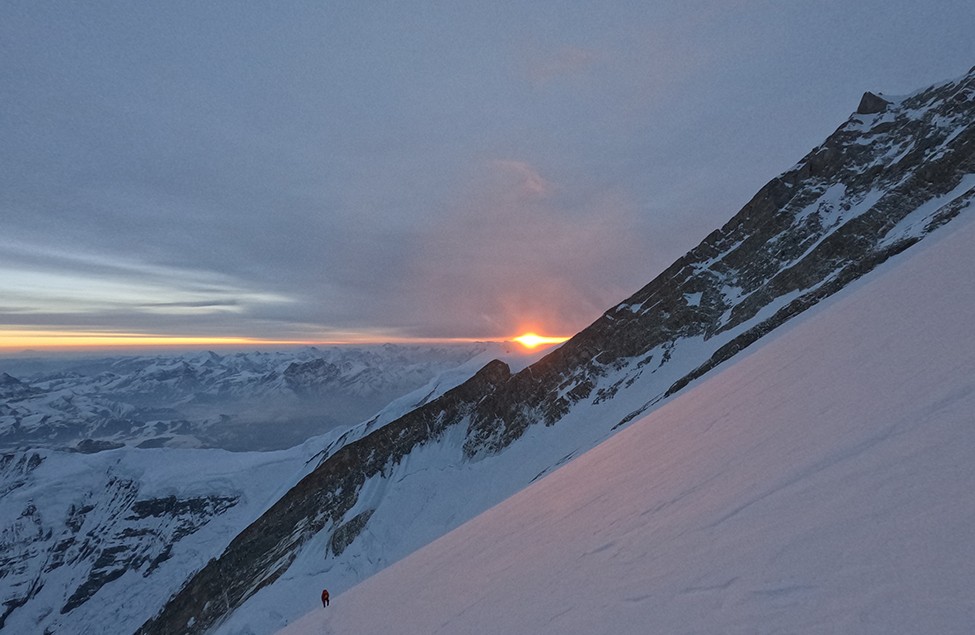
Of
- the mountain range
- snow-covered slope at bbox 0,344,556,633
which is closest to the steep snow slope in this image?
the mountain range

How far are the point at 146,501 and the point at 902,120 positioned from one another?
20967cm

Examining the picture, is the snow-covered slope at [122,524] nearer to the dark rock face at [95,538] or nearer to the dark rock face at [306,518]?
the dark rock face at [95,538]

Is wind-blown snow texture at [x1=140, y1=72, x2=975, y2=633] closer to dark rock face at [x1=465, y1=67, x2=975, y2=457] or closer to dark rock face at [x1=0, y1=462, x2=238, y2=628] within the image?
dark rock face at [x1=465, y1=67, x2=975, y2=457]

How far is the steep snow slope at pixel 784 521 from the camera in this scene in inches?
109

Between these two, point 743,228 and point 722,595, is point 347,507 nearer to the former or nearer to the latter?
point 722,595

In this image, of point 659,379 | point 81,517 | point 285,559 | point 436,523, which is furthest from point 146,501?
point 659,379

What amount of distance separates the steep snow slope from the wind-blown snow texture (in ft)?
99.8

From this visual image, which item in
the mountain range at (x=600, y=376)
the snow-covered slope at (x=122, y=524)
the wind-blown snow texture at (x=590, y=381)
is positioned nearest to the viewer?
the mountain range at (x=600, y=376)

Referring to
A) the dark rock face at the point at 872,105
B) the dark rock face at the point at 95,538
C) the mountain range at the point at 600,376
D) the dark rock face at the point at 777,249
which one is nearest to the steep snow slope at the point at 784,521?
the mountain range at the point at 600,376

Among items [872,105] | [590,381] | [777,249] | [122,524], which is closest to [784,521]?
[590,381]

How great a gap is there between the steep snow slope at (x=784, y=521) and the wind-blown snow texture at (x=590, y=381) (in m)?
30.4

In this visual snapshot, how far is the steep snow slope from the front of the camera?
277 cm

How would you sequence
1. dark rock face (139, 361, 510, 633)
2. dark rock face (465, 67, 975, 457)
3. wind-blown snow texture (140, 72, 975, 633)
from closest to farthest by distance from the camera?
dark rock face (465, 67, 975, 457), wind-blown snow texture (140, 72, 975, 633), dark rock face (139, 361, 510, 633)

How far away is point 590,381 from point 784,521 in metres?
57.2
